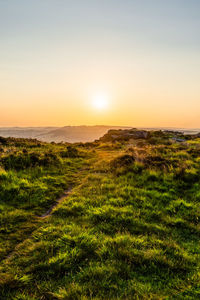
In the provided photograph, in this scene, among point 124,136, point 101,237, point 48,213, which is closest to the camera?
point 101,237

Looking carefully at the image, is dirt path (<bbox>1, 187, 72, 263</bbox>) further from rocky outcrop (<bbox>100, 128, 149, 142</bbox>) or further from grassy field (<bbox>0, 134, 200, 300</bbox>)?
rocky outcrop (<bbox>100, 128, 149, 142</bbox>)

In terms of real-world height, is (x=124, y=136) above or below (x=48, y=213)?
above

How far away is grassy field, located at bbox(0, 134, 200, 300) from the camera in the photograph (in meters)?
3.69

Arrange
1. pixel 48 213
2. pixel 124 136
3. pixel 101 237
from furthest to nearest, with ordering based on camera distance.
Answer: pixel 124 136
pixel 48 213
pixel 101 237

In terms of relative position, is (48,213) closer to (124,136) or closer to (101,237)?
(101,237)

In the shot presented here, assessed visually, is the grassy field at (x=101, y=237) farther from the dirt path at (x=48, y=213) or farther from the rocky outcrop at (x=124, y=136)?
the rocky outcrop at (x=124, y=136)

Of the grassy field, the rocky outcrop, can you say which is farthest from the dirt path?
the rocky outcrop

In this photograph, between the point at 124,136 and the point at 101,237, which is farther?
the point at 124,136

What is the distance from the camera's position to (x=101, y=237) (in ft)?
17.1

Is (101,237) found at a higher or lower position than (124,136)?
lower

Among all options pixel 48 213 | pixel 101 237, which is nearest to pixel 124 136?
pixel 48 213

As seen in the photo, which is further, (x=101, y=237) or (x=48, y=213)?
(x=48, y=213)

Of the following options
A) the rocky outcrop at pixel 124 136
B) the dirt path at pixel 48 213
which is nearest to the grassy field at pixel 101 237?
the dirt path at pixel 48 213

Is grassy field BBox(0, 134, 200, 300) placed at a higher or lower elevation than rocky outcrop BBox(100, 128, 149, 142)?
lower
